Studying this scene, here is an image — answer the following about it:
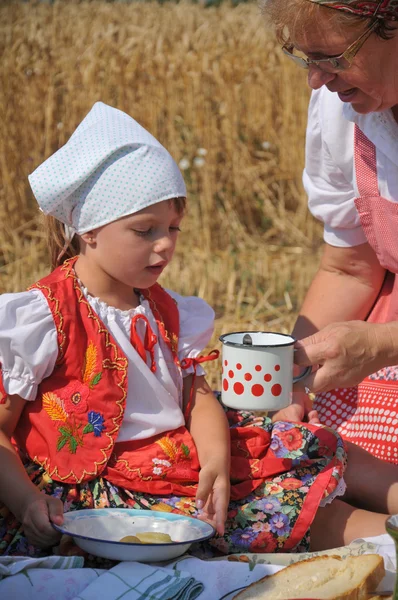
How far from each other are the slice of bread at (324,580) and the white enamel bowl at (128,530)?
0.23 meters

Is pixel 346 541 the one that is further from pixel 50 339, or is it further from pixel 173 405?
pixel 50 339

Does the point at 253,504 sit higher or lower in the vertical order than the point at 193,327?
lower

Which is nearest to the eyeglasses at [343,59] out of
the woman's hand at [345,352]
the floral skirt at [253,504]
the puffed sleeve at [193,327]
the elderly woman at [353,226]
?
the elderly woman at [353,226]

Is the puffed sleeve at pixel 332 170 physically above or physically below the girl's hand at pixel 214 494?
above

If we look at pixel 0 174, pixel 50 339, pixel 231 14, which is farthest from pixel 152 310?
pixel 231 14

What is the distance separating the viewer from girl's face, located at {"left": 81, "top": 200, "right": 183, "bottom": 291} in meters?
2.43

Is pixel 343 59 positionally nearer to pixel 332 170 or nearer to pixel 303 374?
pixel 332 170

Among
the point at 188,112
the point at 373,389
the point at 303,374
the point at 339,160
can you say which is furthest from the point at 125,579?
the point at 188,112

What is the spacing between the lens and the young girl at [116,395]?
2.34m

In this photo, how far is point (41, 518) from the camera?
2164 mm

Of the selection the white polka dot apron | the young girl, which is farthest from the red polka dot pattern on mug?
the white polka dot apron

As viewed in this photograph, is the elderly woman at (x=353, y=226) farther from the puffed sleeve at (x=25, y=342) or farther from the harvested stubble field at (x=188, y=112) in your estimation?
the harvested stubble field at (x=188, y=112)

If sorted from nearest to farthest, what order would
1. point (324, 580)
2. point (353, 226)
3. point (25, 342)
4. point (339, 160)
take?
point (324, 580), point (25, 342), point (339, 160), point (353, 226)

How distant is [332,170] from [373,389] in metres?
0.76
